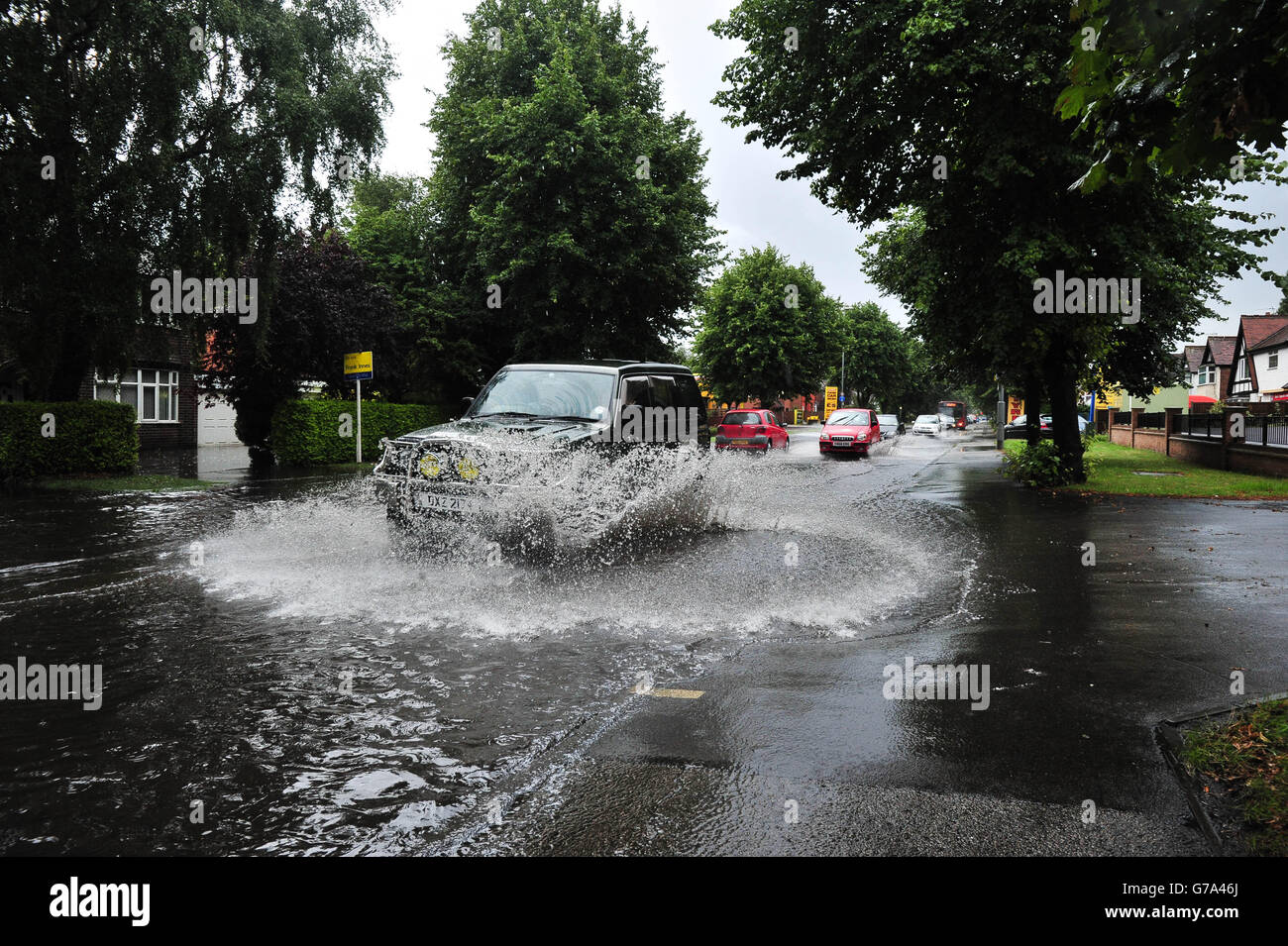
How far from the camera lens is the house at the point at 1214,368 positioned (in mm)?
71375

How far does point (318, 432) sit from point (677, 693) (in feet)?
72.9

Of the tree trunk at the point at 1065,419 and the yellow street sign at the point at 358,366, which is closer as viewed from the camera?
the tree trunk at the point at 1065,419

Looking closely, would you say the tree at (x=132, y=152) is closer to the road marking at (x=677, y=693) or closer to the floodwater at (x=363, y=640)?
the floodwater at (x=363, y=640)

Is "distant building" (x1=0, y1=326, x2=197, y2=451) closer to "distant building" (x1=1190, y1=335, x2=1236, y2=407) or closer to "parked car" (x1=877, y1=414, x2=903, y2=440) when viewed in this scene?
"parked car" (x1=877, y1=414, x2=903, y2=440)

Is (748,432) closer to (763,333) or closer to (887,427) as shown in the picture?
(887,427)

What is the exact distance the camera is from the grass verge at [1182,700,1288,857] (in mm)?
3000

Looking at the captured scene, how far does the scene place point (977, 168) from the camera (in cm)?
1512

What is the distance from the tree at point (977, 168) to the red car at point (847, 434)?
1324 cm

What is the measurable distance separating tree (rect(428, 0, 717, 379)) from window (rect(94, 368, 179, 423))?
1388 cm

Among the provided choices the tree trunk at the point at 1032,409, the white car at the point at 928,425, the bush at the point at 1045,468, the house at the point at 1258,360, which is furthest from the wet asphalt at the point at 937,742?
the house at the point at 1258,360
